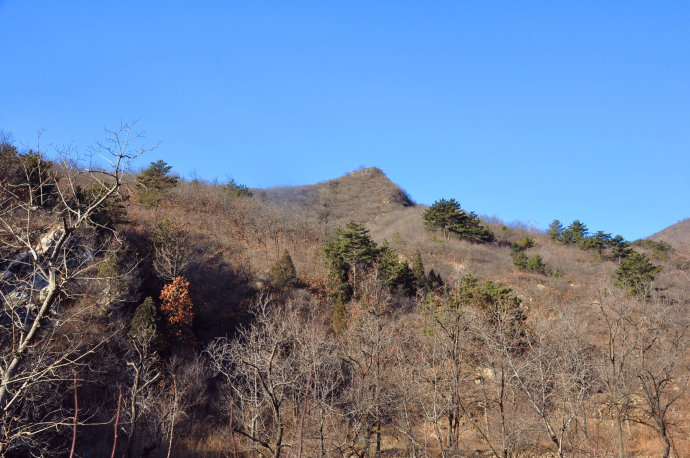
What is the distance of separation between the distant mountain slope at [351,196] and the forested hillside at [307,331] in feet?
27.8

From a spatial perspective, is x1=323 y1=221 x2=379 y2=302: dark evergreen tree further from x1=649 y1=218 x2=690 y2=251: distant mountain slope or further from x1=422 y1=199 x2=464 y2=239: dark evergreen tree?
x1=649 y1=218 x2=690 y2=251: distant mountain slope

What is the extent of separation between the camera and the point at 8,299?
5.66 metres

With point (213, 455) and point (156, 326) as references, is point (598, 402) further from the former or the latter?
point (156, 326)

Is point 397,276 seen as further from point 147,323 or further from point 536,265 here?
point 147,323

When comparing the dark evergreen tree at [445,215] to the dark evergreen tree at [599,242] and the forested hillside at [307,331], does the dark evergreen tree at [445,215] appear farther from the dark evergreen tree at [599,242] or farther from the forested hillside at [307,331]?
the dark evergreen tree at [599,242]

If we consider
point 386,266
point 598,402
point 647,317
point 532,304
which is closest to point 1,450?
point 647,317

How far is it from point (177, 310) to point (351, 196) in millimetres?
49069

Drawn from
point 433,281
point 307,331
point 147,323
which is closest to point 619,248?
point 433,281

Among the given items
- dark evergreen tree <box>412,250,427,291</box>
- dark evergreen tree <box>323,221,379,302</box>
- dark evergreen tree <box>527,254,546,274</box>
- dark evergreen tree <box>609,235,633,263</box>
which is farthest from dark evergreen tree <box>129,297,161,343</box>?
dark evergreen tree <box>609,235,633,263</box>

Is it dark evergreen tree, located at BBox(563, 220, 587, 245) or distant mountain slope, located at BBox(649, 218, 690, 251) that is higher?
distant mountain slope, located at BBox(649, 218, 690, 251)

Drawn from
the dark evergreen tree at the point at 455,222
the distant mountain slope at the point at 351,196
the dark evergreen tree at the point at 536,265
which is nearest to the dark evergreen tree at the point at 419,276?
the dark evergreen tree at the point at 536,265

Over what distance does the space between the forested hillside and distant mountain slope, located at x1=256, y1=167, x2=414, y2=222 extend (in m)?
8.48

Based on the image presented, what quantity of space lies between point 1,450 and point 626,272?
35.6m

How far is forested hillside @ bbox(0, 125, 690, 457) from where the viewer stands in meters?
10.3
